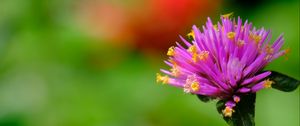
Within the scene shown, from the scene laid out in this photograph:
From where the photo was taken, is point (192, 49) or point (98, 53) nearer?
point (192, 49)

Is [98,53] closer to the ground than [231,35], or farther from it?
farther from it

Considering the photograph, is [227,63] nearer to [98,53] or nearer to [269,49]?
[269,49]

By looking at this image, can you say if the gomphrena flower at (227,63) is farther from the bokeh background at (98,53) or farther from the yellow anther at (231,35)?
the bokeh background at (98,53)

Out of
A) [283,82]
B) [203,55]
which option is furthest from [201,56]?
[283,82]

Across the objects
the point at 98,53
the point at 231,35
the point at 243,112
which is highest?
the point at 98,53

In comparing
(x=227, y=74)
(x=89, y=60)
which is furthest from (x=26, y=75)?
(x=227, y=74)

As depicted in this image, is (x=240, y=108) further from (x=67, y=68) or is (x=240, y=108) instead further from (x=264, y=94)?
(x=67, y=68)
